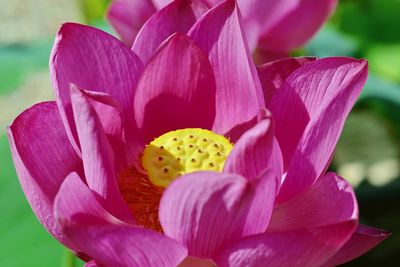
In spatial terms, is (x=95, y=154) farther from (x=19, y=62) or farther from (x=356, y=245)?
(x=19, y=62)

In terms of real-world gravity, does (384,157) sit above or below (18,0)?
below

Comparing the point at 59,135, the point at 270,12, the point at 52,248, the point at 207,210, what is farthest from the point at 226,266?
the point at 270,12

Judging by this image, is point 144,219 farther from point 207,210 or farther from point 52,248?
point 52,248

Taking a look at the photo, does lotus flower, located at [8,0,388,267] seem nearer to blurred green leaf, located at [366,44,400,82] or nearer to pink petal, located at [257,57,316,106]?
pink petal, located at [257,57,316,106]

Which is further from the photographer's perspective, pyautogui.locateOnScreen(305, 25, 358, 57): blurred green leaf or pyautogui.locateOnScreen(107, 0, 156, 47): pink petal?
pyautogui.locateOnScreen(305, 25, 358, 57): blurred green leaf

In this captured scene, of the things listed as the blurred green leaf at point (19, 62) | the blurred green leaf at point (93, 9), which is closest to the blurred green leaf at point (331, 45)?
the blurred green leaf at point (93, 9)

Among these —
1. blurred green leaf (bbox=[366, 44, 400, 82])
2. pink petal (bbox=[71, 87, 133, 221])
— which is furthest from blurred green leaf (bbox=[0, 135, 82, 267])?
blurred green leaf (bbox=[366, 44, 400, 82])
